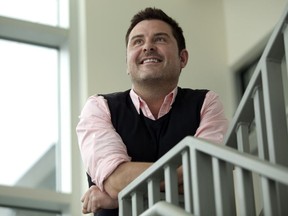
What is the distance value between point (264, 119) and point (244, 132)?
0.43 feet

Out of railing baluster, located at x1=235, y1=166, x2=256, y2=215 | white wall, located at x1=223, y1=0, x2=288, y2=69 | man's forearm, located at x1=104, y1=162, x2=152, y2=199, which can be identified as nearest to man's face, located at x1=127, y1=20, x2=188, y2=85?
man's forearm, located at x1=104, y1=162, x2=152, y2=199

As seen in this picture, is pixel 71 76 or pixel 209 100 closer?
pixel 209 100

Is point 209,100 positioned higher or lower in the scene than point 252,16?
lower

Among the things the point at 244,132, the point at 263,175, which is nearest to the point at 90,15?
the point at 244,132

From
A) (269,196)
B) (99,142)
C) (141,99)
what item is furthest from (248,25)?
(269,196)

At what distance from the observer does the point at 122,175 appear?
294 cm

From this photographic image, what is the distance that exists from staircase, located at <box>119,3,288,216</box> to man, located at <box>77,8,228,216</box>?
19 centimetres

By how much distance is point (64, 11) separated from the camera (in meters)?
5.66

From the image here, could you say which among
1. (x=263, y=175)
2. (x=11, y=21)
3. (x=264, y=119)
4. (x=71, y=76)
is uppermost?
(x=11, y=21)

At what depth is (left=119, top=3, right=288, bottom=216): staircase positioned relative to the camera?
7.40 feet

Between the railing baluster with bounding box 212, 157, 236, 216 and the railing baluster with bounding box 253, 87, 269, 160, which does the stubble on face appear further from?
the railing baluster with bounding box 212, 157, 236, 216

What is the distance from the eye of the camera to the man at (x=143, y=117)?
3.00 metres

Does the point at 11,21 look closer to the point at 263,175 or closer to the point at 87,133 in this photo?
the point at 87,133

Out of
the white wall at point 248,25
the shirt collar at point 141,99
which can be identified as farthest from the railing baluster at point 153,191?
the white wall at point 248,25
